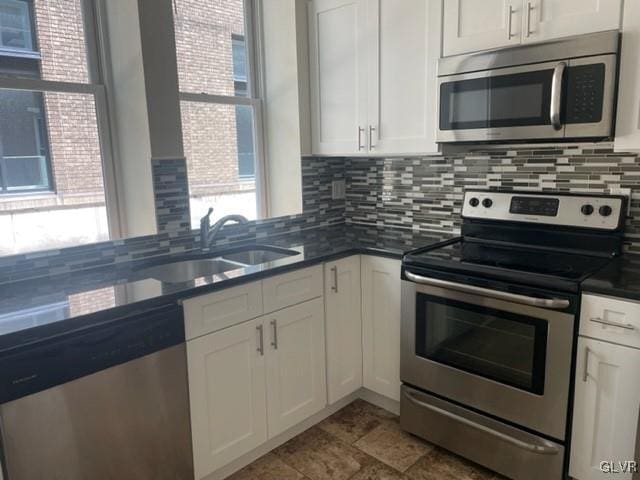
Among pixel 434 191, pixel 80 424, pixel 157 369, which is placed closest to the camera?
pixel 80 424

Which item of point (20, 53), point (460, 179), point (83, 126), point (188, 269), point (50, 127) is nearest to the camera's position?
point (20, 53)

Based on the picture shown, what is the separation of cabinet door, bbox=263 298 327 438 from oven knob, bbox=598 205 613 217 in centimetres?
132

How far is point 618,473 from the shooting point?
1.69 m

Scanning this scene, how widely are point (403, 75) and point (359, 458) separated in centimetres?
186

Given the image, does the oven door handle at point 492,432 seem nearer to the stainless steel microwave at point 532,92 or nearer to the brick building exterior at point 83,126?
the stainless steel microwave at point 532,92

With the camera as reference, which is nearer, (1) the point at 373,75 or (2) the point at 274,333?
(2) the point at 274,333

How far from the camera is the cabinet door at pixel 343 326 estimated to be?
2352 mm

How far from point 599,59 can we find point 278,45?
169cm

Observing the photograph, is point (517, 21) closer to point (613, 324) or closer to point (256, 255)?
point (613, 324)

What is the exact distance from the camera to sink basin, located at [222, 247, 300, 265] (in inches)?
96.3

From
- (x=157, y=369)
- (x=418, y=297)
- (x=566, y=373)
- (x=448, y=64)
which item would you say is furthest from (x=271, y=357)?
(x=448, y=64)

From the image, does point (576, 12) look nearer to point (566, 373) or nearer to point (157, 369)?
point (566, 373)

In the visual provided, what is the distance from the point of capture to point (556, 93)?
1.82 metres

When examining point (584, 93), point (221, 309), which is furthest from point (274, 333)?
point (584, 93)
